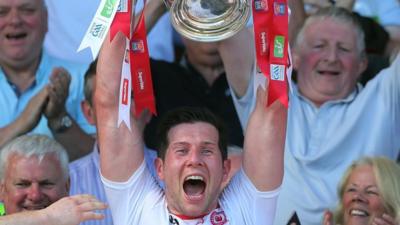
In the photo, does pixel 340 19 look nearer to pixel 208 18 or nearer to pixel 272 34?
pixel 272 34

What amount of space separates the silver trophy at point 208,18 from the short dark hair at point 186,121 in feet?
1.60

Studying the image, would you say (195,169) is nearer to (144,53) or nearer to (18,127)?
(144,53)

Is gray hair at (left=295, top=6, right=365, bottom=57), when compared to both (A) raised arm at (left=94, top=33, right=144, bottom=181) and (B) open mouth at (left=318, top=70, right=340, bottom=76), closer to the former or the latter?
(B) open mouth at (left=318, top=70, right=340, bottom=76)

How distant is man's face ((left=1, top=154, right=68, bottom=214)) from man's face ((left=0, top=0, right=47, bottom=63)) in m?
1.06

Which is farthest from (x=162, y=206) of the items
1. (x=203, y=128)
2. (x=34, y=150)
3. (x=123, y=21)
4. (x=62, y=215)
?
(x=34, y=150)

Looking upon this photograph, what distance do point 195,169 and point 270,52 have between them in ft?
1.74

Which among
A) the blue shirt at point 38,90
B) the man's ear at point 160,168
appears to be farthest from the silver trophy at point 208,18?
the blue shirt at point 38,90

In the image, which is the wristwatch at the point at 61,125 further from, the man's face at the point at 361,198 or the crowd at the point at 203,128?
the man's face at the point at 361,198

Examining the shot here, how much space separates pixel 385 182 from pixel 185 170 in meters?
0.95

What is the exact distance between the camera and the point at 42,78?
6273 mm

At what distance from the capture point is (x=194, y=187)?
4645 mm

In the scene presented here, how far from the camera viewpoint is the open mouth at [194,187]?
458 centimetres

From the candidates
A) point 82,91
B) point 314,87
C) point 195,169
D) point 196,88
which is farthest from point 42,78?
point 195,169

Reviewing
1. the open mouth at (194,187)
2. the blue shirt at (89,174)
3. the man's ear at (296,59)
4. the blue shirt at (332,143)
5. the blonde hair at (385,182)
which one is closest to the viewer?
the open mouth at (194,187)
